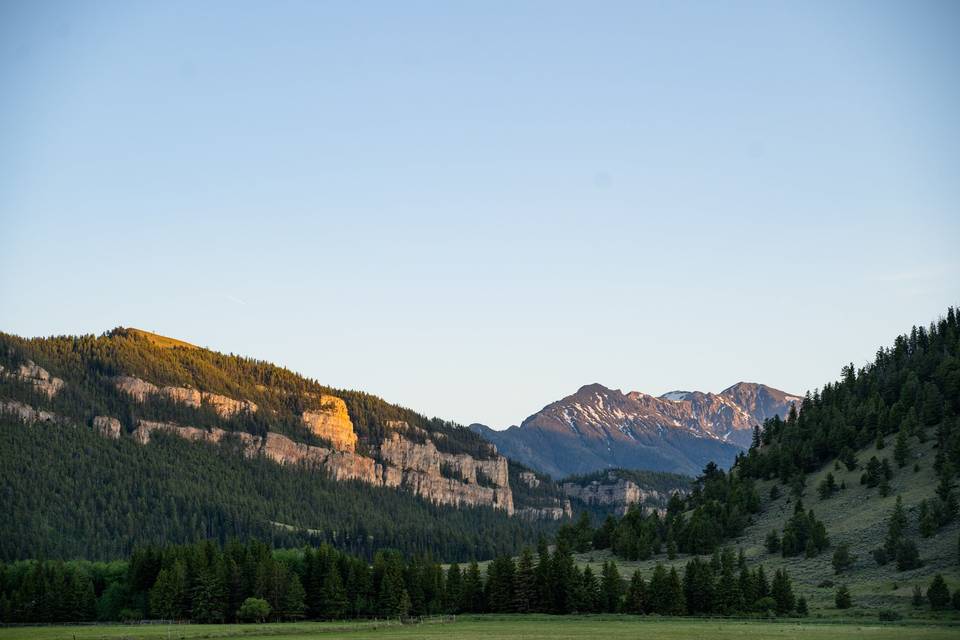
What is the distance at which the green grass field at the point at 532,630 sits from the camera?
10912 cm

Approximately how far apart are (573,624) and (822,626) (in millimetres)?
28429

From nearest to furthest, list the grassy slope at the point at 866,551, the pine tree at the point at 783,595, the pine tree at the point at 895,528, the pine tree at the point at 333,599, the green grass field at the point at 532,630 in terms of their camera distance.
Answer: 1. the green grass field at the point at 532,630
2. the pine tree at the point at 783,595
3. the grassy slope at the point at 866,551
4. the pine tree at the point at 333,599
5. the pine tree at the point at 895,528

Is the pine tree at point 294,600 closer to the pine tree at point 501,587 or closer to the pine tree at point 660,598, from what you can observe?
the pine tree at point 501,587

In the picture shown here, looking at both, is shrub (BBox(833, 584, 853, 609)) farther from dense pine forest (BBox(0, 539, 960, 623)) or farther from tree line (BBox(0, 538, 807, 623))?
tree line (BBox(0, 538, 807, 623))

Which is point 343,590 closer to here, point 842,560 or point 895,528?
point 842,560

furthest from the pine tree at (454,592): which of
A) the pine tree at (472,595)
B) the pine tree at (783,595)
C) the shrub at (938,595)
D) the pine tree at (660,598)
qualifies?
the shrub at (938,595)

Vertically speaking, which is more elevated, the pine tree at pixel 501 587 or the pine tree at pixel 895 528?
the pine tree at pixel 895 528

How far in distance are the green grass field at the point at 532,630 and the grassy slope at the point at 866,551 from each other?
58.8ft

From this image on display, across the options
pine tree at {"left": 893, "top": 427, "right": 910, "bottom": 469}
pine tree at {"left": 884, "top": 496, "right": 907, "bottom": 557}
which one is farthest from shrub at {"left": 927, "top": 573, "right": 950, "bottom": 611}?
pine tree at {"left": 893, "top": 427, "right": 910, "bottom": 469}

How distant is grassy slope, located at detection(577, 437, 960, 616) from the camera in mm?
142250

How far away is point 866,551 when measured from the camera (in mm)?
166250

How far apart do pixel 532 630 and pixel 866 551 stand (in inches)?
2650

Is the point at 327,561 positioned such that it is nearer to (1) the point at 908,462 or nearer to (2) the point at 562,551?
(2) the point at 562,551

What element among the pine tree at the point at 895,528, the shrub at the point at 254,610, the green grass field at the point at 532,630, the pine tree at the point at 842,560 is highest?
the pine tree at the point at 895,528
